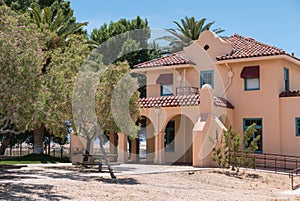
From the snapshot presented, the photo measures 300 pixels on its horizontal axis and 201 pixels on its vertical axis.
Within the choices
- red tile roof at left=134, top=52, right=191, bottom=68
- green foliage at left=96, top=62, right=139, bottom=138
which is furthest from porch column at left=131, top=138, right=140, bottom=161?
green foliage at left=96, top=62, right=139, bottom=138

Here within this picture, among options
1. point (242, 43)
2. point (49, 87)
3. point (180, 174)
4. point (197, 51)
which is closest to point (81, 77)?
point (49, 87)

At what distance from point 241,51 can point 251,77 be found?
209 cm

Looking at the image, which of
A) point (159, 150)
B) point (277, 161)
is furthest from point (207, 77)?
point (277, 161)

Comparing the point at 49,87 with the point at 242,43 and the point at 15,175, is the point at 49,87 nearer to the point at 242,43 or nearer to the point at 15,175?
the point at 15,175

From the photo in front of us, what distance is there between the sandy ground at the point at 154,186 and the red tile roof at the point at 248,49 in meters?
7.80

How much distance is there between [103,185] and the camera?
16.4 metres

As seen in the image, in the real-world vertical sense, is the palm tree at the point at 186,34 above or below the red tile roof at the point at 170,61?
above

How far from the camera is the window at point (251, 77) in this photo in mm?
27625

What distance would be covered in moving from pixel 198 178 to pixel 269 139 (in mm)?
8585

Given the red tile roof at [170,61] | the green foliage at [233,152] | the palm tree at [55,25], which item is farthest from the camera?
the palm tree at [55,25]

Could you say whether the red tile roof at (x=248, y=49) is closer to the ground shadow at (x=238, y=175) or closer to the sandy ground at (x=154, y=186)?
the sandy ground at (x=154, y=186)

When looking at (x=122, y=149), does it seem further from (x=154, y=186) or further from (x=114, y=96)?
(x=154, y=186)

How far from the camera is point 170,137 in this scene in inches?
1211

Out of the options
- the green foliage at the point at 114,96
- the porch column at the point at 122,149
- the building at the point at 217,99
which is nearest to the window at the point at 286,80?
the building at the point at 217,99
